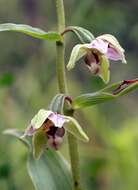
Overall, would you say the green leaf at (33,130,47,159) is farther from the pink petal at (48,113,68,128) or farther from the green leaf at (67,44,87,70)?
the green leaf at (67,44,87,70)

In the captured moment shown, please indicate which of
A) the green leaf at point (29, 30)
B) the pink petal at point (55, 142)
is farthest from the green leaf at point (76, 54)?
the pink petal at point (55, 142)

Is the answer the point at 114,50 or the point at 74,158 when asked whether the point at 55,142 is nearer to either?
the point at 74,158

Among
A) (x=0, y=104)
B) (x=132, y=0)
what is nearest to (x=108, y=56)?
(x=0, y=104)

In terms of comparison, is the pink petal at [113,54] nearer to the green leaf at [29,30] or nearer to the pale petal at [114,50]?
the pale petal at [114,50]

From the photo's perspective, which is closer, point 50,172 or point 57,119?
point 57,119

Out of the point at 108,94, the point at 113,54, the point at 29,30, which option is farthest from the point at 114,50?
the point at 29,30

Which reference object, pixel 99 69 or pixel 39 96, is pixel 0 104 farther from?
pixel 99 69

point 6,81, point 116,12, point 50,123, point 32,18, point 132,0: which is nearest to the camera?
point 50,123

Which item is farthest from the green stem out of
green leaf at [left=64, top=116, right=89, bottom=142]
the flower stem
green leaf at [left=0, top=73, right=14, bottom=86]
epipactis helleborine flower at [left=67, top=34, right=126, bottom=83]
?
green leaf at [left=0, top=73, right=14, bottom=86]
